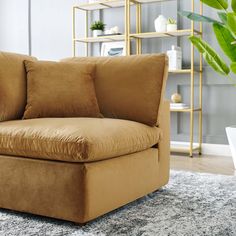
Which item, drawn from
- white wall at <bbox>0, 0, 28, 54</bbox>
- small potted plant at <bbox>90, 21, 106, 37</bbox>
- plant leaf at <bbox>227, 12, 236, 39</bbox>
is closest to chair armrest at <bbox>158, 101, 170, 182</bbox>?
plant leaf at <bbox>227, 12, 236, 39</bbox>

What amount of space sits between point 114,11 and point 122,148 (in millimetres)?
2971

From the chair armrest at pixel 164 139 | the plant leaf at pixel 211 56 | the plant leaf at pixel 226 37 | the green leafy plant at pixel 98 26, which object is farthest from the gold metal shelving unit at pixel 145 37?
the chair armrest at pixel 164 139

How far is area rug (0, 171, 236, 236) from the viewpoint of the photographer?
198cm

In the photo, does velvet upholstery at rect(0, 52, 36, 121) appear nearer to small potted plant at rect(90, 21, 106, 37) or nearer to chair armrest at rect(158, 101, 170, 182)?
chair armrest at rect(158, 101, 170, 182)

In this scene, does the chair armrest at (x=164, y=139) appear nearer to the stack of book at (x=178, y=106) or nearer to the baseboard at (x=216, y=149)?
the stack of book at (x=178, y=106)

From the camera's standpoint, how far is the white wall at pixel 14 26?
548 cm

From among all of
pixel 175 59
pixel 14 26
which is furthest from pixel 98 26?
pixel 14 26

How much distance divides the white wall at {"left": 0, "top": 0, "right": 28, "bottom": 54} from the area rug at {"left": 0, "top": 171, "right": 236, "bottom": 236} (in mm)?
3375

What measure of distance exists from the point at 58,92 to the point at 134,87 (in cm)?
44

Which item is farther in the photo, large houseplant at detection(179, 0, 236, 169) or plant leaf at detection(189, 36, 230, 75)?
plant leaf at detection(189, 36, 230, 75)

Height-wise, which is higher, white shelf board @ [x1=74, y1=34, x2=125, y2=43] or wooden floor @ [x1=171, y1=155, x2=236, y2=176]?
white shelf board @ [x1=74, y1=34, x2=125, y2=43]

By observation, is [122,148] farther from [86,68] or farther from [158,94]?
[86,68]

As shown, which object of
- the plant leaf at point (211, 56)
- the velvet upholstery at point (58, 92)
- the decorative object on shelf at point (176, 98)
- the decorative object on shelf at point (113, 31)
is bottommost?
the decorative object on shelf at point (176, 98)

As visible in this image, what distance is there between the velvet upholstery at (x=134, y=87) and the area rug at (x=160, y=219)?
47 cm
